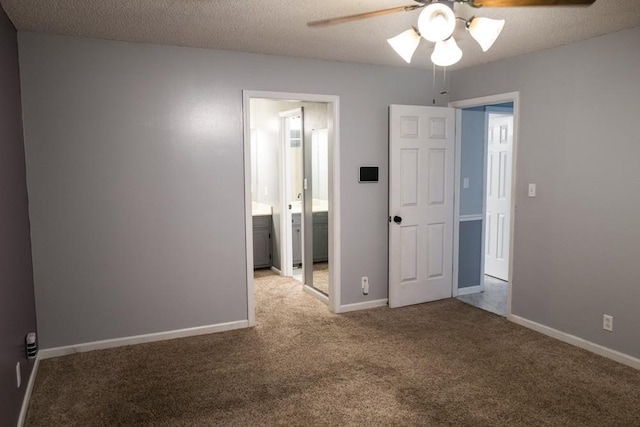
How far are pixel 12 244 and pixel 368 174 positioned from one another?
2976mm

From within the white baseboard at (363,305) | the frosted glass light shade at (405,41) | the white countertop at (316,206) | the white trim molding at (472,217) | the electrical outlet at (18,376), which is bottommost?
the white baseboard at (363,305)

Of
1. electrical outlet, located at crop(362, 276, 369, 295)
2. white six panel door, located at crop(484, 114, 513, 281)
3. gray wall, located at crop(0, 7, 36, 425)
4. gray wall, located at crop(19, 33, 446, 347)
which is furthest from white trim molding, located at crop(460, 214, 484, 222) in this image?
gray wall, located at crop(0, 7, 36, 425)

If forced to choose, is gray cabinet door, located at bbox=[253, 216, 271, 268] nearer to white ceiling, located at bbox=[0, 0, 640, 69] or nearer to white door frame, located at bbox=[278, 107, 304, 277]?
white door frame, located at bbox=[278, 107, 304, 277]

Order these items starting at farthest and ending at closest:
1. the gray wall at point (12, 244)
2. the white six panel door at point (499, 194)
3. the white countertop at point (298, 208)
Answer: the white countertop at point (298, 208) < the white six panel door at point (499, 194) < the gray wall at point (12, 244)

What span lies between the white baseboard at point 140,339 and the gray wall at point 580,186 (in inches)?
104

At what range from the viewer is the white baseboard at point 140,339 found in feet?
11.6

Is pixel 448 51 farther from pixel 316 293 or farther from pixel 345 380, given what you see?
pixel 316 293

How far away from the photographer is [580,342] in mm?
3666

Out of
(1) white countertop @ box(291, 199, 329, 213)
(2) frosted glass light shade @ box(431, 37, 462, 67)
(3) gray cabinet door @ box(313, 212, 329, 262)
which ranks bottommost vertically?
(3) gray cabinet door @ box(313, 212, 329, 262)

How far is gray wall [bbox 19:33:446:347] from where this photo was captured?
11.2 ft

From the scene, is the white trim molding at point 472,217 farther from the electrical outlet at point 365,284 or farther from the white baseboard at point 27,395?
the white baseboard at point 27,395

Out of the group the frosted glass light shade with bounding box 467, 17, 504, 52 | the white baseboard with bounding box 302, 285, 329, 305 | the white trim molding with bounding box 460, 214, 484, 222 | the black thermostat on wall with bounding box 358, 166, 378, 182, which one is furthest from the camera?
the white trim molding with bounding box 460, 214, 484, 222

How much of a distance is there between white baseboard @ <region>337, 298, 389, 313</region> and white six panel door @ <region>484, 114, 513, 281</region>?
1.91 meters

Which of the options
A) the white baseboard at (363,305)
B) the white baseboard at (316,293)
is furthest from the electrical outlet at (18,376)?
the white baseboard at (316,293)
